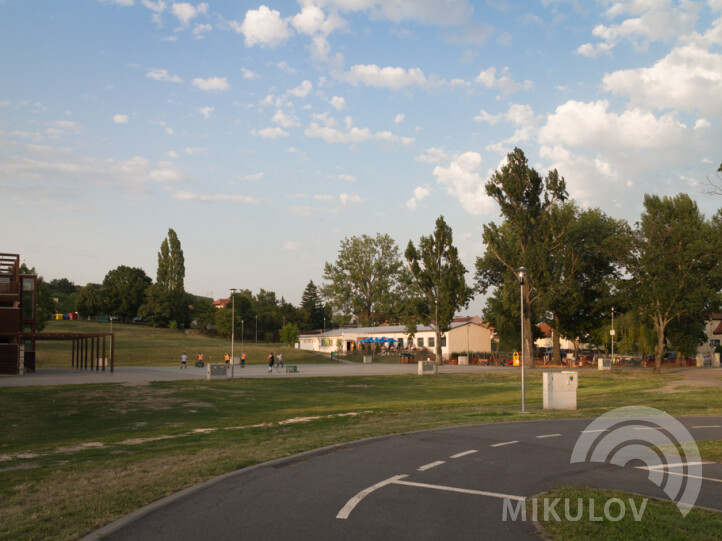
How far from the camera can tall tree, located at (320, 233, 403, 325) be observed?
319ft

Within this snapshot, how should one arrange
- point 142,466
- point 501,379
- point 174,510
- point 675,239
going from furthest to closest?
point 675,239 → point 501,379 → point 142,466 → point 174,510

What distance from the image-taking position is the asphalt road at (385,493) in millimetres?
6465

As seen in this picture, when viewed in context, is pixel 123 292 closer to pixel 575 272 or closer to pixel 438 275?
pixel 438 275

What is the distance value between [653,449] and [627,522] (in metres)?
5.86

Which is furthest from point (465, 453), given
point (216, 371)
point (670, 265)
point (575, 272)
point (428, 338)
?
point (428, 338)

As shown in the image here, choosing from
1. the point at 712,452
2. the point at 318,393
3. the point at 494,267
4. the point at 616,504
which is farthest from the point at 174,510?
the point at 494,267

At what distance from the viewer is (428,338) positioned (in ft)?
242

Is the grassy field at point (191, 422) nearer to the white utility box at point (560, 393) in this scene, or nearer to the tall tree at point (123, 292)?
the white utility box at point (560, 393)

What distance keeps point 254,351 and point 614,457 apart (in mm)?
70485

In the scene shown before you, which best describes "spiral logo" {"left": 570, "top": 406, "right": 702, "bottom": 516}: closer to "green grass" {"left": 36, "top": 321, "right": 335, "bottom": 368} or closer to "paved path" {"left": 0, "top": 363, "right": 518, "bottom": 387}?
"paved path" {"left": 0, "top": 363, "right": 518, "bottom": 387}

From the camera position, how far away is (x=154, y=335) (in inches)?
3893

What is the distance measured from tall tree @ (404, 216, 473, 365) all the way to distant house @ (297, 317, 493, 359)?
525cm

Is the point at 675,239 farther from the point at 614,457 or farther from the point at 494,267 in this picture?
the point at 614,457

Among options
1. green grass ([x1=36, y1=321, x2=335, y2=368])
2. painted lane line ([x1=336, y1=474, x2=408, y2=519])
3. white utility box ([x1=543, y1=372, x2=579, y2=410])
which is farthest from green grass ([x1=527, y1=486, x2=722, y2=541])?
green grass ([x1=36, y1=321, x2=335, y2=368])
